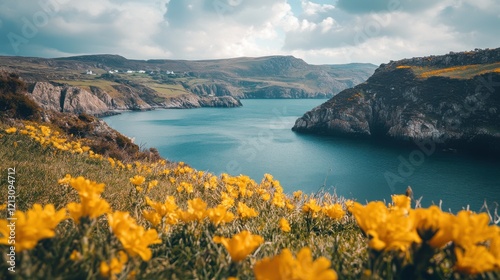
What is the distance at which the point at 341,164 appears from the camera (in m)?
44.2

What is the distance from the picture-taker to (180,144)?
178 feet

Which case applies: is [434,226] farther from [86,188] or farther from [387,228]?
[86,188]

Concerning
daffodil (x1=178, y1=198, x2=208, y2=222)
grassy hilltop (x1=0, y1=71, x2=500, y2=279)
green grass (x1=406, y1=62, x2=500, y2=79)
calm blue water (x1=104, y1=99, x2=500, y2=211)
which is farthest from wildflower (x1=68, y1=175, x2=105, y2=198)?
green grass (x1=406, y1=62, x2=500, y2=79)

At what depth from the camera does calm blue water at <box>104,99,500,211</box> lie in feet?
106

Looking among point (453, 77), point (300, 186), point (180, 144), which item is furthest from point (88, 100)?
point (453, 77)

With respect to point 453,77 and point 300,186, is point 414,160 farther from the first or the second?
point 453,77

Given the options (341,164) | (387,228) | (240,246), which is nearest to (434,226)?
(387,228)

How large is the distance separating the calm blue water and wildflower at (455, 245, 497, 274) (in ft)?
70.2

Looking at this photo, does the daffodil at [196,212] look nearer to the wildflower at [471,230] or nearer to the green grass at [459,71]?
the wildflower at [471,230]

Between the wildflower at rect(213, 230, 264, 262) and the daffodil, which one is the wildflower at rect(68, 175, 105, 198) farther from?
the wildflower at rect(213, 230, 264, 262)

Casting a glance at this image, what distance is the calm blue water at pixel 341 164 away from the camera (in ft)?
106

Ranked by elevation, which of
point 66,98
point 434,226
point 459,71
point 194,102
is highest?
point 459,71

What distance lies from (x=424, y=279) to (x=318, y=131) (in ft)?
230

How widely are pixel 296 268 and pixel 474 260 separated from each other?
3.68 ft
